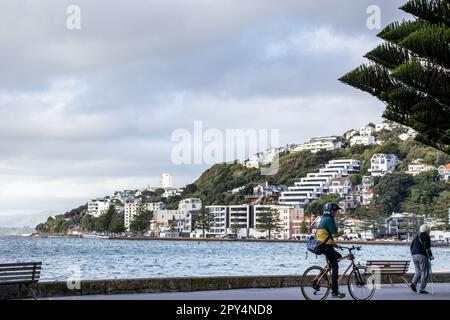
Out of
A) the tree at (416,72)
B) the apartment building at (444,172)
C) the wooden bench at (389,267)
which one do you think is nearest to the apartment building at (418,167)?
the apartment building at (444,172)

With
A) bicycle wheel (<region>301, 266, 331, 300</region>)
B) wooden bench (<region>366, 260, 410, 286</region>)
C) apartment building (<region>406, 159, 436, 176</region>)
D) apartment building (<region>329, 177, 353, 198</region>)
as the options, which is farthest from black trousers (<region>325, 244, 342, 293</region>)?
apartment building (<region>329, 177, 353, 198</region>)

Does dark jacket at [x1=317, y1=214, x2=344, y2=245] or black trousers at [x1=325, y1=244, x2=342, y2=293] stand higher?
dark jacket at [x1=317, y1=214, x2=344, y2=245]

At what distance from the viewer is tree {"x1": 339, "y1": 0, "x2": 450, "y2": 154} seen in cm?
1727

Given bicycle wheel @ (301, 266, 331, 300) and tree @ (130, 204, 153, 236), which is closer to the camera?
bicycle wheel @ (301, 266, 331, 300)

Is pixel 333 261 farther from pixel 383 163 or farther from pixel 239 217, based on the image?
pixel 239 217

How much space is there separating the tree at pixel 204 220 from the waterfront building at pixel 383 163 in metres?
37.0

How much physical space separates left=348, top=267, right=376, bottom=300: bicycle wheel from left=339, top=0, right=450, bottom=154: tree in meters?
4.90

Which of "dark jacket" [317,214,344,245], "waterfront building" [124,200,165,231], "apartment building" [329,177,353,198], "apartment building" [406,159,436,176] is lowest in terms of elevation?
"dark jacket" [317,214,344,245]

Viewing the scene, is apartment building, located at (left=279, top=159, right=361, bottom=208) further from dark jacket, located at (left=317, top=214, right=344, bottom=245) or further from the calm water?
dark jacket, located at (left=317, top=214, right=344, bottom=245)

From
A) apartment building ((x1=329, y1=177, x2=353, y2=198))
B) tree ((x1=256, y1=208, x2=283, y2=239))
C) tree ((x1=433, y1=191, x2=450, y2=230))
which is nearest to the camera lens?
tree ((x1=433, y1=191, x2=450, y2=230))

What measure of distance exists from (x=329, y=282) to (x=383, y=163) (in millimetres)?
161766

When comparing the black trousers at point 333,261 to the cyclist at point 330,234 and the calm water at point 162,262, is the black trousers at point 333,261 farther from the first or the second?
the calm water at point 162,262
